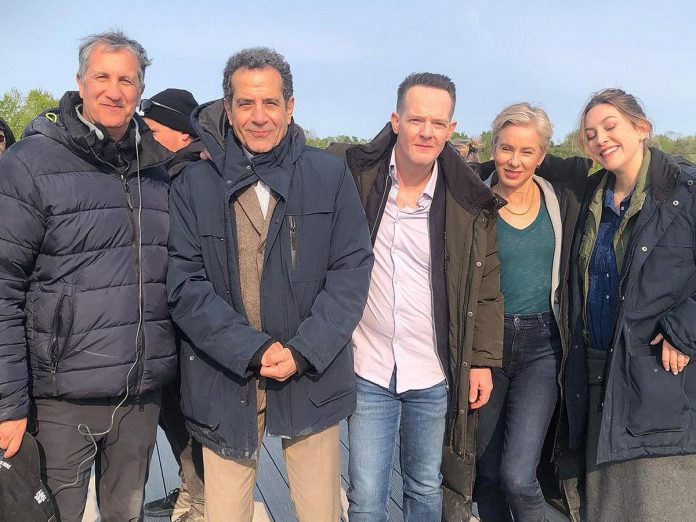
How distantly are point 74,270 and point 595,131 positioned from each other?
2.03m

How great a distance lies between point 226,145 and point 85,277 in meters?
0.66

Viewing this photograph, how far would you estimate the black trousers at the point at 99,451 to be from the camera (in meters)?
2.04

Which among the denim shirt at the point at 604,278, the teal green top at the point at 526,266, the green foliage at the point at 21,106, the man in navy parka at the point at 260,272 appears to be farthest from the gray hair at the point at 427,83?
the green foliage at the point at 21,106

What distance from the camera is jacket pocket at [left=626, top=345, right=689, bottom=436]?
2.18 metres

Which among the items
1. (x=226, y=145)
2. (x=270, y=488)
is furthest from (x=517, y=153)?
(x=270, y=488)

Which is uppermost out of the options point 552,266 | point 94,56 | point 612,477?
point 94,56

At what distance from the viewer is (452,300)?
2.30m

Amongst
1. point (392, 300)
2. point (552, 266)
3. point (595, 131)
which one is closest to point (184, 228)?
point (392, 300)

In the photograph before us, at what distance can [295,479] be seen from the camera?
2246 millimetres

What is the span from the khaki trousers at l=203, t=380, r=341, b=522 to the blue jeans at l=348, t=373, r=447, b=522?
4.6 inches

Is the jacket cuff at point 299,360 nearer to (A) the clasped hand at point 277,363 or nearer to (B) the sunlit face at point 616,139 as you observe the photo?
(A) the clasped hand at point 277,363

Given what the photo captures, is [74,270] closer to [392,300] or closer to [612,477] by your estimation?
[392,300]

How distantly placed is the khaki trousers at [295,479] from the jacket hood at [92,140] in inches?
37.4

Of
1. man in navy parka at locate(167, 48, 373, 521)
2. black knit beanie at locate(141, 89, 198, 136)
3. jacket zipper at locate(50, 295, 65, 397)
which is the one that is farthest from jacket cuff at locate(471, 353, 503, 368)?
black knit beanie at locate(141, 89, 198, 136)
